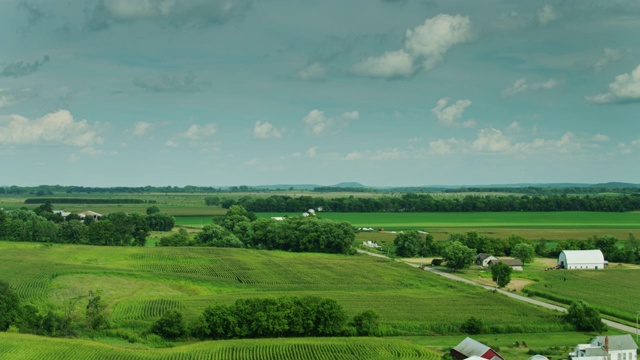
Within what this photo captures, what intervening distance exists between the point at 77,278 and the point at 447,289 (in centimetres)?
3734

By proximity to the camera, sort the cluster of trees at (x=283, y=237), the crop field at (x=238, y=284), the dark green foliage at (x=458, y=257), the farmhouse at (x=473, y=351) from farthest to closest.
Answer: the cluster of trees at (x=283, y=237), the dark green foliage at (x=458, y=257), the crop field at (x=238, y=284), the farmhouse at (x=473, y=351)

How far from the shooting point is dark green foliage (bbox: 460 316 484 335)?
172 feet

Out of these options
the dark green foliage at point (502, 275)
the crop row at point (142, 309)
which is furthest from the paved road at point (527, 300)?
the crop row at point (142, 309)

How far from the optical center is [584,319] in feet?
176

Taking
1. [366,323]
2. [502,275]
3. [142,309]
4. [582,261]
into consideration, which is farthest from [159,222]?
[366,323]

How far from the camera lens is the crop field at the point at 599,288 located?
62.0m

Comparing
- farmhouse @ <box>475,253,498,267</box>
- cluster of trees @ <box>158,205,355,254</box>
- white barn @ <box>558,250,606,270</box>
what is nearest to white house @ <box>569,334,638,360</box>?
white barn @ <box>558,250,606,270</box>

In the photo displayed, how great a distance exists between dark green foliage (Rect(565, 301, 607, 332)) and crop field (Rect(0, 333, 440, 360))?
15053 millimetres

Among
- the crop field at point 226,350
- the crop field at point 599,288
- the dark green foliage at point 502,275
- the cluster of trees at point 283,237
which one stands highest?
the cluster of trees at point 283,237

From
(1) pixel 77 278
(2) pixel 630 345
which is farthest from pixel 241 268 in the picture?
(2) pixel 630 345

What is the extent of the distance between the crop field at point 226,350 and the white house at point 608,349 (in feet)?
29.9

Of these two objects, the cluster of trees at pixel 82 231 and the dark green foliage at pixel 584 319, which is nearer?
the dark green foliage at pixel 584 319

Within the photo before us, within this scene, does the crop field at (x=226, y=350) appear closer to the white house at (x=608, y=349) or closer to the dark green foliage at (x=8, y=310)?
the dark green foliage at (x=8, y=310)

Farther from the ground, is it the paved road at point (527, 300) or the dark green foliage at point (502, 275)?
the dark green foliage at point (502, 275)
